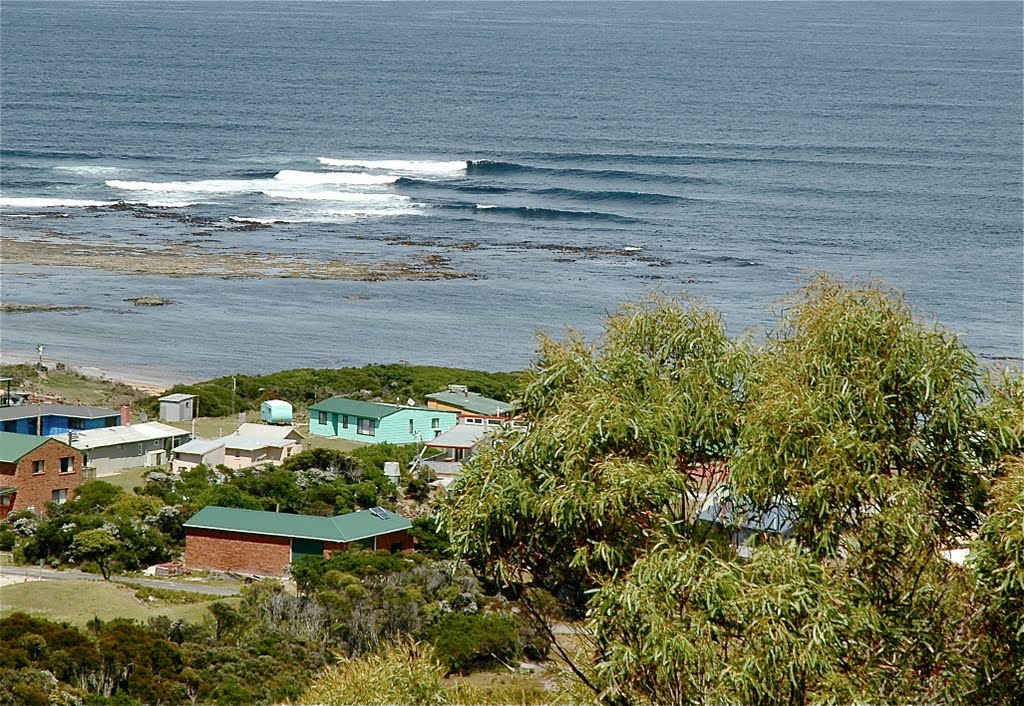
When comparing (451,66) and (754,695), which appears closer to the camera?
(754,695)

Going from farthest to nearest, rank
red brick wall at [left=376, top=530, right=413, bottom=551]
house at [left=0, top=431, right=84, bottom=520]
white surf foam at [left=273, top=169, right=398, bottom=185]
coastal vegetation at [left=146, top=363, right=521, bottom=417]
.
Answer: white surf foam at [left=273, top=169, right=398, bottom=185], coastal vegetation at [left=146, top=363, right=521, bottom=417], house at [left=0, top=431, right=84, bottom=520], red brick wall at [left=376, top=530, right=413, bottom=551]

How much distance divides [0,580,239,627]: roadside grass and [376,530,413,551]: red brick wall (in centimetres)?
384

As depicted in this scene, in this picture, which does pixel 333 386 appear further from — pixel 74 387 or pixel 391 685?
pixel 391 685

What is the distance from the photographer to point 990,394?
9.27 metres

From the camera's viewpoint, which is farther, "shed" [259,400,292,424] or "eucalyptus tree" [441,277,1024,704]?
"shed" [259,400,292,424]

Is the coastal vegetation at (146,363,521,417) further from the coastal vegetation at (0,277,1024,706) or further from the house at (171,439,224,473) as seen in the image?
the coastal vegetation at (0,277,1024,706)

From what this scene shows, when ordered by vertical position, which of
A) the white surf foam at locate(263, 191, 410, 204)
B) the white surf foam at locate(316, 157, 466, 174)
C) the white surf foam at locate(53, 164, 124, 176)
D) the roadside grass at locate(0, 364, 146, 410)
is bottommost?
the roadside grass at locate(0, 364, 146, 410)

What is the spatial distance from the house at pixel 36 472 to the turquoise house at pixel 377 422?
8.20m

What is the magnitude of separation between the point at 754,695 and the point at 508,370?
120ft

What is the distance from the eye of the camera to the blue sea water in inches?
2014

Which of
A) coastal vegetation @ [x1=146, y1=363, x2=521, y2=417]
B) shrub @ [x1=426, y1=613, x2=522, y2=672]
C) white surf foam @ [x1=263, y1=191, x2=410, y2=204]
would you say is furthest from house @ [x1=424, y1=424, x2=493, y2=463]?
white surf foam @ [x1=263, y1=191, x2=410, y2=204]

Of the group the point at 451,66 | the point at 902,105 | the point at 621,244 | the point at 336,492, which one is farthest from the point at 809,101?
the point at 336,492

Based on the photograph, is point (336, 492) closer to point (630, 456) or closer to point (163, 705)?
point (163, 705)

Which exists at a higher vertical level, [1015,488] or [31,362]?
[1015,488]
